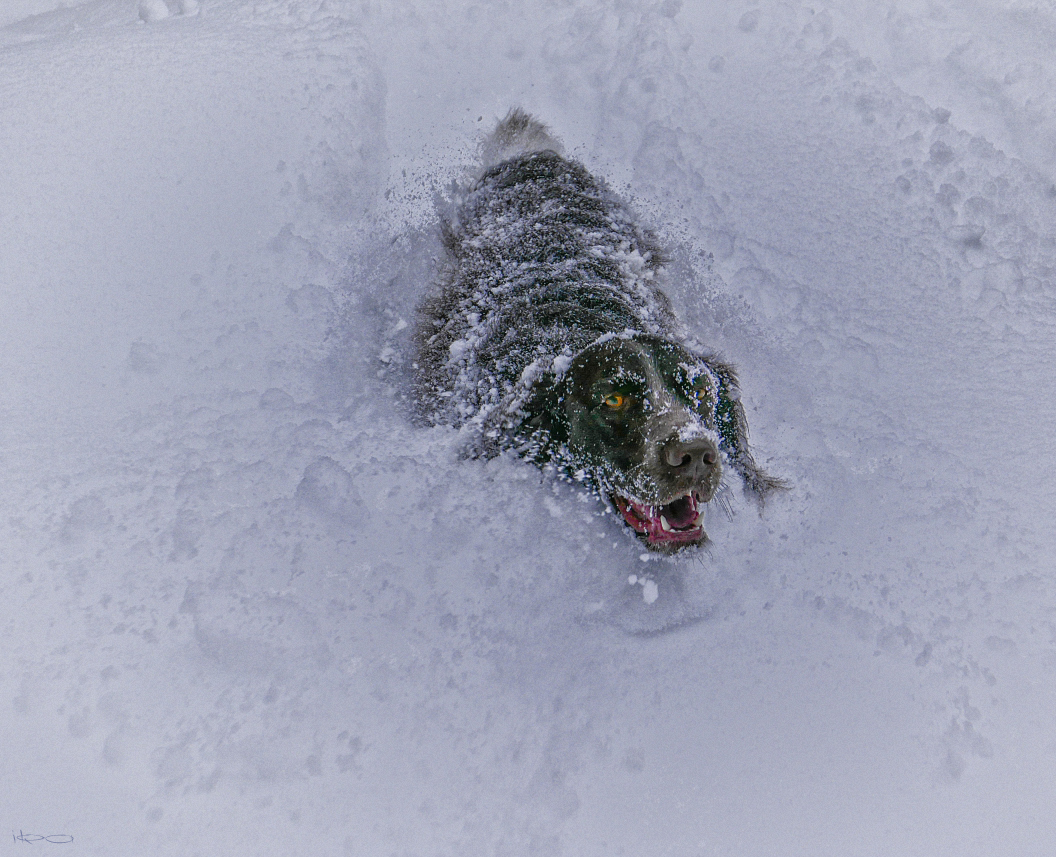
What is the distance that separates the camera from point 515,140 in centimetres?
475

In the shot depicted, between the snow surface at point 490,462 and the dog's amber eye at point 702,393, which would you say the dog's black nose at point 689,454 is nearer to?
the dog's amber eye at point 702,393

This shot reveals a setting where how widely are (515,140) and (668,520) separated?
121 inches

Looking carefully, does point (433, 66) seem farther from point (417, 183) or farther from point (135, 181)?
point (135, 181)

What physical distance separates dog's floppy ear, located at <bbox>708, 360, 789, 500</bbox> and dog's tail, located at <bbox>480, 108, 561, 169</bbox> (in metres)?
2.22

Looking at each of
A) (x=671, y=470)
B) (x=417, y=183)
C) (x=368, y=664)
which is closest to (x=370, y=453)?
(x=368, y=664)

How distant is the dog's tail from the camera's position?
473cm

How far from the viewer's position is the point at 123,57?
416 centimetres

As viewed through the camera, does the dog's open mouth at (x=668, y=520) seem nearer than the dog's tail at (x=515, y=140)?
Yes

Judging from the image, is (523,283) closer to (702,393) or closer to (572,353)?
(572,353)

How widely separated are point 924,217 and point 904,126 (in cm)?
65

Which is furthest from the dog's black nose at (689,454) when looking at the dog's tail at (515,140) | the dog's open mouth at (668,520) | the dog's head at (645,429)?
the dog's tail at (515,140)

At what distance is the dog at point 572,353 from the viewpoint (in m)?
2.89
